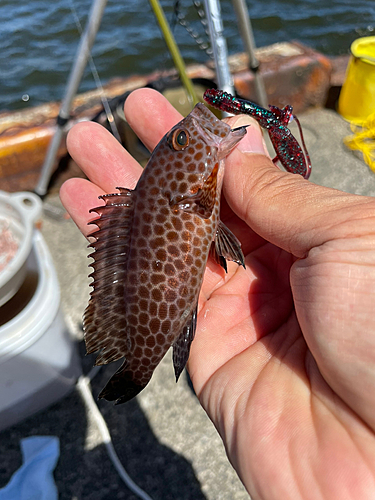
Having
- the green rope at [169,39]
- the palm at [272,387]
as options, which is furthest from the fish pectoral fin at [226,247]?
the green rope at [169,39]

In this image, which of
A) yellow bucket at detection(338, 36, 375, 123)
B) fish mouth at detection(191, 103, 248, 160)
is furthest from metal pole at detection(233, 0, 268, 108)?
fish mouth at detection(191, 103, 248, 160)

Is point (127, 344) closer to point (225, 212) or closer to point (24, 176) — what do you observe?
point (225, 212)

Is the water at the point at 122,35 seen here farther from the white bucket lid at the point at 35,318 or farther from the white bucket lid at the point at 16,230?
the white bucket lid at the point at 35,318

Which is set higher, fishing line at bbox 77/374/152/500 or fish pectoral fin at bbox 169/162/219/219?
fish pectoral fin at bbox 169/162/219/219

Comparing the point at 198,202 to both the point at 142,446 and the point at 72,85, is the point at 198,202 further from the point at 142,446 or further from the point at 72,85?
the point at 72,85

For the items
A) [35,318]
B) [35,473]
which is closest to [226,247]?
[35,318]

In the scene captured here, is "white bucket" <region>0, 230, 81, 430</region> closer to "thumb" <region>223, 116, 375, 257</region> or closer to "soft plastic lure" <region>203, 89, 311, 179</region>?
"thumb" <region>223, 116, 375, 257</region>
